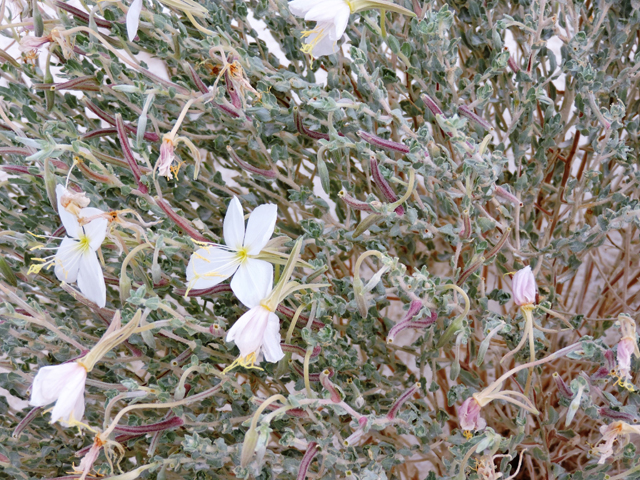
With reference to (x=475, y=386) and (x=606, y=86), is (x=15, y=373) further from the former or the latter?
(x=606, y=86)

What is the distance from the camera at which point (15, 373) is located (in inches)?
18.4

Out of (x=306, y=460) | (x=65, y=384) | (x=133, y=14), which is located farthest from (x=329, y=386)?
(x=133, y=14)

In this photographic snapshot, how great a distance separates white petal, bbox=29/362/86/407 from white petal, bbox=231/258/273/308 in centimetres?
9

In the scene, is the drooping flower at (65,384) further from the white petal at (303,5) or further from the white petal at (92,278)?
the white petal at (303,5)

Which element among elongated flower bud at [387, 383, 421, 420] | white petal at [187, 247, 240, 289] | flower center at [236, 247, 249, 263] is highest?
flower center at [236, 247, 249, 263]

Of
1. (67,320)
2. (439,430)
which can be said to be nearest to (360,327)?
(439,430)

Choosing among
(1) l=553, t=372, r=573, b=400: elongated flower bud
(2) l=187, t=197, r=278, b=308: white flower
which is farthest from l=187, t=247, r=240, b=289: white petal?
(1) l=553, t=372, r=573, b=400: elongated flower bud

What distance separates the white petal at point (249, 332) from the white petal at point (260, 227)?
1.9 inches

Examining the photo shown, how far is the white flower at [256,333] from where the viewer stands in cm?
32

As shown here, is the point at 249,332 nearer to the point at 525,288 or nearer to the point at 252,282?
the point at 252,282

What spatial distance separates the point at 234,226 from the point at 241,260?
0.02m

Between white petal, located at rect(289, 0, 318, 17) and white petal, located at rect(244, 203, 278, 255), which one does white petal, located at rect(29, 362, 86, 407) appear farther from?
white petal, located at rect(289, 0, 318, 17)

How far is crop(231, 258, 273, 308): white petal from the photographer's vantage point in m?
0.35

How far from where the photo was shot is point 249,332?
322 mm
